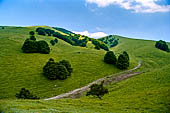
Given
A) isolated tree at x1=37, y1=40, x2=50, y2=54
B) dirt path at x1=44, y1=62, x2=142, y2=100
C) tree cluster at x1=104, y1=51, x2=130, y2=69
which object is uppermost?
isolated tree at x1=37, y1=40, x2=50, y2=54

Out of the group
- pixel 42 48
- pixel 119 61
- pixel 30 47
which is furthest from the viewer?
pixel 42 48

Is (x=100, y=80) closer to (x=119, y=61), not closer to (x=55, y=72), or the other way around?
(x=55, y=72)

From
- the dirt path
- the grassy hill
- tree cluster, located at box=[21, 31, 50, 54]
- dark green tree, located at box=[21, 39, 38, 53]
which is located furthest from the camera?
tree cluster, located at box=[21, 31, 50, 54]

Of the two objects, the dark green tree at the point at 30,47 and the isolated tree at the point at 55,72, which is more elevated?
the dark green tree at the point at 30,47

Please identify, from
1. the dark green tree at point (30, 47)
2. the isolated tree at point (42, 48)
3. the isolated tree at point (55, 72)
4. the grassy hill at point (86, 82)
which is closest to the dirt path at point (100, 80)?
the grassy hill at point (86, 82)

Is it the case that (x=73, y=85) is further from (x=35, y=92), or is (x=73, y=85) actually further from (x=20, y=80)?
(x=20, y=80)

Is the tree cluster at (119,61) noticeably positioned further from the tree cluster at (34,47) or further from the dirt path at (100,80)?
the tree cluster at (34,47)

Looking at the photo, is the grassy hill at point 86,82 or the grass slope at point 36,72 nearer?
the grassy hill at point 86,82

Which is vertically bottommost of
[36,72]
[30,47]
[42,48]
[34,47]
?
[36,72]

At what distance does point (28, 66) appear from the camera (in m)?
68.2

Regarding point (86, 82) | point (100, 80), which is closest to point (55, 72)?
point (86, 82)

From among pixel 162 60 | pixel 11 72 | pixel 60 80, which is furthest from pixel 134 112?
pixel 162 60

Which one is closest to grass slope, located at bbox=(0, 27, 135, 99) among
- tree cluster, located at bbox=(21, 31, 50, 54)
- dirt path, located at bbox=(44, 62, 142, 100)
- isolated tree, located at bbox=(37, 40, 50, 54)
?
dirt path, located at bbox=(44, 62, 142, 100)

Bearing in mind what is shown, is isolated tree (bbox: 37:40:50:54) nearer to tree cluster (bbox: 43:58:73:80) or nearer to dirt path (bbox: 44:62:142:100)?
tree cluster (bbox: 43:58:73:80)
